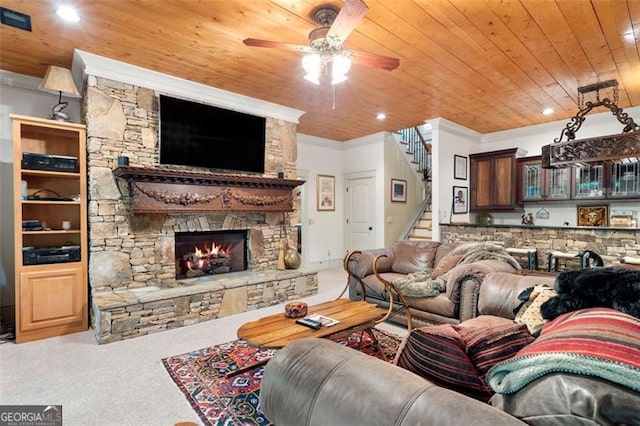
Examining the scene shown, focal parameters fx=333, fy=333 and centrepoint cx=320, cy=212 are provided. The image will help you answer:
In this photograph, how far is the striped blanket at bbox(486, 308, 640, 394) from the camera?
71 cm

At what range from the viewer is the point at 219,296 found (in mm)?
3959

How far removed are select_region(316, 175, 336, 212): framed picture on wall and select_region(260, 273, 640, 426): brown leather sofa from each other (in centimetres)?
591

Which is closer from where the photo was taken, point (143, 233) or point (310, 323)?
point (310, 323)

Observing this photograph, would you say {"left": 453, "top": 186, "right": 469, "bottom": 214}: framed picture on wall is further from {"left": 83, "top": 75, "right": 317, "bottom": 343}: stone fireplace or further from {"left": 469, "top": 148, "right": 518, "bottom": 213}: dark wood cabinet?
{"left": 83, "top": 75, "right": 317, "bottom": 343}: stone fireplace

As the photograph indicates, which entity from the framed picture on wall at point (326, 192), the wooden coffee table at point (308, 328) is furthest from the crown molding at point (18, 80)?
the framed picture on wall at point (326, 192)

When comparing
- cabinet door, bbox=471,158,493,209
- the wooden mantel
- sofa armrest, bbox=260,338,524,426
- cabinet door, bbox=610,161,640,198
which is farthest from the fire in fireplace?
cabinet door, bbox=610,161,640,198

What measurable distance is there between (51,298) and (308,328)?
9.20ft

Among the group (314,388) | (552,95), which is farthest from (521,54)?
(314,388)

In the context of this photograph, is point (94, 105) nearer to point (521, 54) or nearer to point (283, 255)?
point (283, 255)

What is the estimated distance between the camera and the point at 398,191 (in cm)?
711

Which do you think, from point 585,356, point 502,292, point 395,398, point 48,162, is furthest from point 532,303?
point 48,162

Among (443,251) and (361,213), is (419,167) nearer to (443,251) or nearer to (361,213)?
(361,213)

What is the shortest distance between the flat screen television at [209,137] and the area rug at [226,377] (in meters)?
2.34
